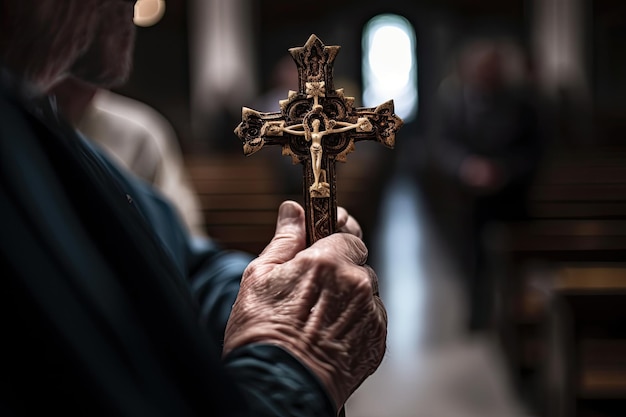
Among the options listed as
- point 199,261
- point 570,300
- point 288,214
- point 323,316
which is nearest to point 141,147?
point 199,261

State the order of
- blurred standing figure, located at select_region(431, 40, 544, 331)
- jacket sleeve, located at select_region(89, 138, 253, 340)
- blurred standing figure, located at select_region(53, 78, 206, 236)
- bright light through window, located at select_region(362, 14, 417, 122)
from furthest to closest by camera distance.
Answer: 1. bright light through window, located at select_region(362, 14, 417, 122)
2. blurred standing figure, located at select_region(431, 40, 544, 331)
3. blurred standing figure, located at select_region(53, 78, 206, 236)
4. jacket sleeve, located at select_region(89, 138, 253, 340)

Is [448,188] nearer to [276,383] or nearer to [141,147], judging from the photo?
[141,147]

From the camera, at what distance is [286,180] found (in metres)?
4.70

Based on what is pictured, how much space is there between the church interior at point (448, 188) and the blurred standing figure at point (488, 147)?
0.03m

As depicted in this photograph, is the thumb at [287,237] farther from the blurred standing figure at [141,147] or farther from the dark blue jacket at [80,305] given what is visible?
the blurred standing figure at [141,147]

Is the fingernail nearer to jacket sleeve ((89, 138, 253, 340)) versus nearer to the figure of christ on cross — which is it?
the figure of christ on cross

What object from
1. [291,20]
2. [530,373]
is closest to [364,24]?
[291,20]

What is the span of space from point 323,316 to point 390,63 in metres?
13.9

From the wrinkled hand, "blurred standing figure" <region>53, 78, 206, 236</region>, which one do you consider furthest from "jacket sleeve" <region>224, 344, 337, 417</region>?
"blurred standing figure" <region>53, 78, 206, 236</region>

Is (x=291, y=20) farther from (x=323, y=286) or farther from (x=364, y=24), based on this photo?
(x=323, y=286)

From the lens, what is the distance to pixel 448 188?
860cm

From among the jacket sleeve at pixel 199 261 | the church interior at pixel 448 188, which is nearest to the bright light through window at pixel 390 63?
the church interior at pixel 448 188

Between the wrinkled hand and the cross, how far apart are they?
14 cm

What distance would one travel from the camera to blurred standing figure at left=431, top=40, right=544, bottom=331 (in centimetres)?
477
